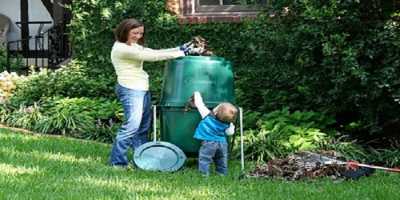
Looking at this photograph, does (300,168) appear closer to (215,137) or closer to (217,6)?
(215,137)

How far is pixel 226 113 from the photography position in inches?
280

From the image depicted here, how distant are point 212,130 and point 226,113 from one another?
0.79 feet

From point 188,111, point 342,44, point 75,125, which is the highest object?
point 342,44

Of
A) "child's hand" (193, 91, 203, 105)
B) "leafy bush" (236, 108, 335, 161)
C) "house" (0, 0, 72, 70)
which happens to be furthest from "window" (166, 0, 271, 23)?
"child's hand" (193, 91, 203, 105)

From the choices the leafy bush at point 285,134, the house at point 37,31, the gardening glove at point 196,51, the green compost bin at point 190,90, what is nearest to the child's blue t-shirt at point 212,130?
the green compost bin at point 190,90

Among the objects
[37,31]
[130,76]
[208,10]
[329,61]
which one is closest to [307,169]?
[329,61]

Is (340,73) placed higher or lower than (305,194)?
higher

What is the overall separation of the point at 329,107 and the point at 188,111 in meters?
2.03

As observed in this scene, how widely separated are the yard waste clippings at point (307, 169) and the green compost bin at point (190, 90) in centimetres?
78

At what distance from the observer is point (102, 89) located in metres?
11.7

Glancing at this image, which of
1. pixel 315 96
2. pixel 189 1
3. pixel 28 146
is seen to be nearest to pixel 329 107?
pixel 315 96

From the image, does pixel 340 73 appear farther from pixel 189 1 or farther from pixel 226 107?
pixel 189 1

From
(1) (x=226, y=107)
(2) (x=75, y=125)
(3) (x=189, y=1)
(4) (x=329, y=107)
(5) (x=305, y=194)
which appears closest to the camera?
(5) (x=305, y=194)

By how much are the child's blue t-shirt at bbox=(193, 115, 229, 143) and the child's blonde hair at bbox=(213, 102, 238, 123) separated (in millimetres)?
76
